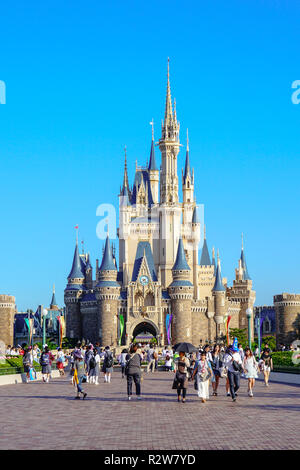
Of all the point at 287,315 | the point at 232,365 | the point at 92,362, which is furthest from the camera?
the point at 287,315

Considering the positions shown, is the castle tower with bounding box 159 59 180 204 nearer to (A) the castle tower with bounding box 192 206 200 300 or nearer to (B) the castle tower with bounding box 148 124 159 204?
(B) the castle tower with bounding box 148 124 159 204

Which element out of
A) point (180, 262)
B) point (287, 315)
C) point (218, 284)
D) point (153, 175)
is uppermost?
point (153, 175)

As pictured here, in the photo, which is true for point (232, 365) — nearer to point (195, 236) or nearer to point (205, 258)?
point (195, 236)

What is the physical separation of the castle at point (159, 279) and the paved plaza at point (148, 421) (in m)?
66.0

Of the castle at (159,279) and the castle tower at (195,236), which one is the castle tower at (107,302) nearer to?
A: the castle at (159,279)

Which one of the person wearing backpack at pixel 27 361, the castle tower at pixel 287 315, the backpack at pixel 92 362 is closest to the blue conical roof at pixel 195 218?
the castle tower at pixel 287 315

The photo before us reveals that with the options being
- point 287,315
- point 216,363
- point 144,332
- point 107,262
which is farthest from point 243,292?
point 216,363

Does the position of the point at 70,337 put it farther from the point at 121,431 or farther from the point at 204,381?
the point at 121,431

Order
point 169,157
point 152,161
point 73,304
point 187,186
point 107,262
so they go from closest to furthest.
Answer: point 107,262, point 73,304, point 169,157, point 187,186, point 152,161

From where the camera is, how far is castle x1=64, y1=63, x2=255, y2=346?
308ft

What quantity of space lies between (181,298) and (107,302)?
9.55m

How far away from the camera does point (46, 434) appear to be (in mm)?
14148

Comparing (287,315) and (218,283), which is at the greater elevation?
(218,283)

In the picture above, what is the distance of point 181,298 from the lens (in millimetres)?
94062
